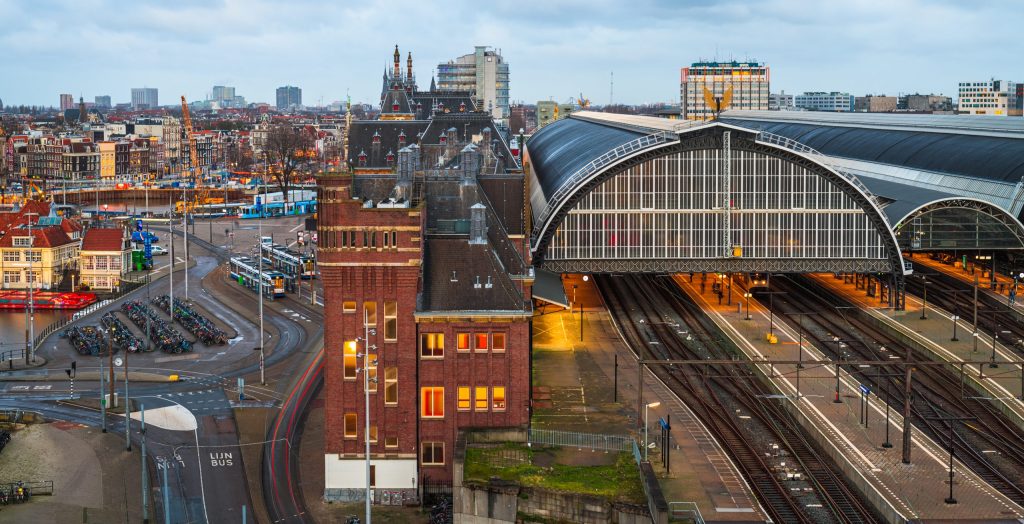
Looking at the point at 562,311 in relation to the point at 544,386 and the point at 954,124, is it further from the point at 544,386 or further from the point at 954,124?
the point at 954,124

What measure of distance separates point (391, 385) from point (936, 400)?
40.7 meters

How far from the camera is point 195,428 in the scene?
85688 mm

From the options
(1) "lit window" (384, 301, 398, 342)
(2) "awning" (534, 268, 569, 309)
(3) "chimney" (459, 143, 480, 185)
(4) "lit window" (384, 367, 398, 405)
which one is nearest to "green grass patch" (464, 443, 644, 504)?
(4) "lit window" (384, 367, 398, 405)

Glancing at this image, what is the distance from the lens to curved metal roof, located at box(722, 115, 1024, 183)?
133m

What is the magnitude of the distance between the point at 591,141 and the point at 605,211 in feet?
103

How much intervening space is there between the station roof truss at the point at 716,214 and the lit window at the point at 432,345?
41434mm

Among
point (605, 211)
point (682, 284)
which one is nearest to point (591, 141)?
A: point (682, 284)

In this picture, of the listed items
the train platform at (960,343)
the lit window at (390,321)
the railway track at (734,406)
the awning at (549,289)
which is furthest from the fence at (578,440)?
the awning at (549,289)

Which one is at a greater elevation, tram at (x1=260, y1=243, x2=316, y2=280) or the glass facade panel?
the glass facade panel

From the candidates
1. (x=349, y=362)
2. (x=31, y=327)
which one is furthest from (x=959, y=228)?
(x=31, y=327)

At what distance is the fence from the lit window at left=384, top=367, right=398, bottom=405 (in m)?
8.01

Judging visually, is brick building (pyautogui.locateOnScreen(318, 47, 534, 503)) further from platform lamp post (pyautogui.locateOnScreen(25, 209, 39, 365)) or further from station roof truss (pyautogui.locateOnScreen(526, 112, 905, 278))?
platform lamp post (pyautogui.locateOnScreen(25, 209, 39, 365))

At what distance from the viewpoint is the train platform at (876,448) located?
212 ft

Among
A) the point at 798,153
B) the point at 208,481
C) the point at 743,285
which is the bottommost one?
the point at 208,481
